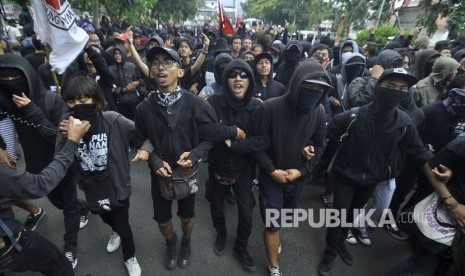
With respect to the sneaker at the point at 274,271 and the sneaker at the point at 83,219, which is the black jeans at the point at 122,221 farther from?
the sneaker at the point at 274,271

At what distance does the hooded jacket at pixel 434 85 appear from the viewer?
3.92 meters

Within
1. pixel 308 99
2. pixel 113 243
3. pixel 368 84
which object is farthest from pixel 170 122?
pixel 368 84

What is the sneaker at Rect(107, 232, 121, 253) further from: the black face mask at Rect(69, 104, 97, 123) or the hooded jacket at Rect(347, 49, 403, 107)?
the hooded jacket at Rect(347, 49, 403, 107)

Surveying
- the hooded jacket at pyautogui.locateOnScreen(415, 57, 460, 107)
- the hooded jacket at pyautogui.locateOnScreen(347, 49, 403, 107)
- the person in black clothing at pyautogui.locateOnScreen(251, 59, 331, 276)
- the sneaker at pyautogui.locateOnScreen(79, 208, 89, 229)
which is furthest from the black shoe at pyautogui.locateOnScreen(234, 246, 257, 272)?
the hooded jacket at pyautogui.locateOnScreen(415, 57, 460, 107)

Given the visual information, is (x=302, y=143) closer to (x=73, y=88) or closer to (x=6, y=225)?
(x=73, y=88)

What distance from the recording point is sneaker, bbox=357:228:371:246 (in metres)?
3.62

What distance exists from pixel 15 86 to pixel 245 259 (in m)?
2.88

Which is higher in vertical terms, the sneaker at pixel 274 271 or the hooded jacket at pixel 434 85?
the hooded jacket at pixel 434 85

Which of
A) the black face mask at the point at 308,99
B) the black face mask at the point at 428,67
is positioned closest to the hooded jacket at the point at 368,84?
the black face mask at the point at 308,99

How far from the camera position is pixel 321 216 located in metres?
4.09

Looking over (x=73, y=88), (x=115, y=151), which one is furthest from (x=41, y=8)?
(x=115, y=151)

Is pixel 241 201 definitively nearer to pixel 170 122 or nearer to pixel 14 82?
pixel 170 122

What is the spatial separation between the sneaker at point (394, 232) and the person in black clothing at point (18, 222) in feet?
12.9

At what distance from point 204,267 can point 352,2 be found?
30575 millimetres
